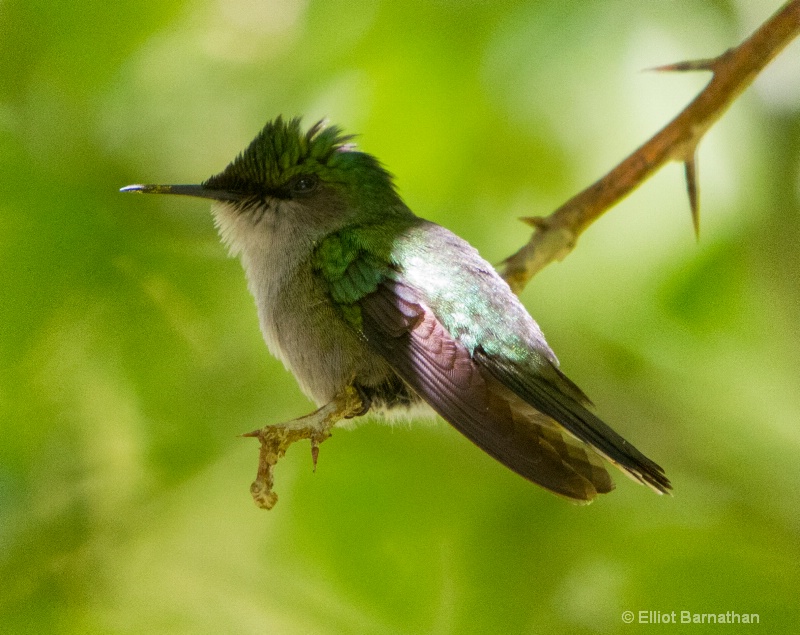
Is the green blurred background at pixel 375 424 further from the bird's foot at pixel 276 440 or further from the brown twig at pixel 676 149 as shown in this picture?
the bird's foot at pixel 276 440

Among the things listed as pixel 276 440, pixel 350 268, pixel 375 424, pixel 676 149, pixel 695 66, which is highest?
pixel 695 66

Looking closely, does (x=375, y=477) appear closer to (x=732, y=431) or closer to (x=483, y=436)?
(x=483, y=436)

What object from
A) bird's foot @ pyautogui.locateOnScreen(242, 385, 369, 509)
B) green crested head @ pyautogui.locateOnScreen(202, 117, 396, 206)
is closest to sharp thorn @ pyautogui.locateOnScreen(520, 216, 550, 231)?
green crested head @ pyautogui.locateOnScreen(202, 117, 396, 206)

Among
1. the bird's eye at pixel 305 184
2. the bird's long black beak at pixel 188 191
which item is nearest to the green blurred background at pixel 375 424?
the bird's long black beak at pixel 188 191

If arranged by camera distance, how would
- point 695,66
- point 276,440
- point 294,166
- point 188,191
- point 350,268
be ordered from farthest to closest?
point 294,166
point 188,191
point 350,268
point 695,66
point 276,440

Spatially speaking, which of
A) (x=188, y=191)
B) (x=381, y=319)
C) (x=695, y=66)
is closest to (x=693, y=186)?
(x=695, y=66)

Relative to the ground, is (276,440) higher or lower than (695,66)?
lower

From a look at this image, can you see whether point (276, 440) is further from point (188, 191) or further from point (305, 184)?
point (305, 184)

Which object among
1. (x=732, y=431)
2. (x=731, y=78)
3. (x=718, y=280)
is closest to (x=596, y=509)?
(x=732, y=431)

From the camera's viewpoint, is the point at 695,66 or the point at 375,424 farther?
the point at 375,424
